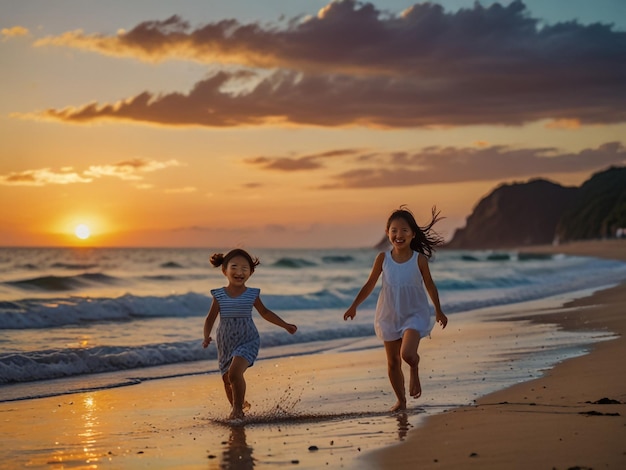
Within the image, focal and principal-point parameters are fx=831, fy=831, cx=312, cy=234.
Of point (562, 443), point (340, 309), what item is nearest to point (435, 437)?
point (562, 443)

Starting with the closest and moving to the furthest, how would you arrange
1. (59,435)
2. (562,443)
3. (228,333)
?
(562,443)
(59,435)
(228,333)

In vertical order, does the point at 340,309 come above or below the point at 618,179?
below

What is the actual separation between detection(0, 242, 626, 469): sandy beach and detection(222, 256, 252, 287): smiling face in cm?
120

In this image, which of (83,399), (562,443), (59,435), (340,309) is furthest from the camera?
(340,309)

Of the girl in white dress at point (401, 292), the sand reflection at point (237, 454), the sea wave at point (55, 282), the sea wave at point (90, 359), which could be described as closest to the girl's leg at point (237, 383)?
the sand reflection at point (237, 454)

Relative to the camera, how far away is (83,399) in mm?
8719

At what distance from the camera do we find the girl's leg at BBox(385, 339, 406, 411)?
728cm

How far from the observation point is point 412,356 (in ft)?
24.0

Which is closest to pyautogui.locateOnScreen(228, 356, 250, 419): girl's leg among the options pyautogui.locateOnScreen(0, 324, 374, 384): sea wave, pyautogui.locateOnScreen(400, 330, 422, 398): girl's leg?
pyautogui.locateOnScreen(400, 330, 422, 398): girl's leg

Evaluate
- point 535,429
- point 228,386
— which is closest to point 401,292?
point 228,386

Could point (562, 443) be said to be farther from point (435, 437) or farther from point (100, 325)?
point (100, 325)

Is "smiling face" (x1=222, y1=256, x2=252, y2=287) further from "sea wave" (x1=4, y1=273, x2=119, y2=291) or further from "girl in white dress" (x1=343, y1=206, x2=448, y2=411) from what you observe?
"sea wave" (x1=4, y1=273, x2=119, y2=291)

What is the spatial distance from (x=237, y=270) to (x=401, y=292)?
4.97 ft

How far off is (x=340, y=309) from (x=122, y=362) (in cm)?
1194
